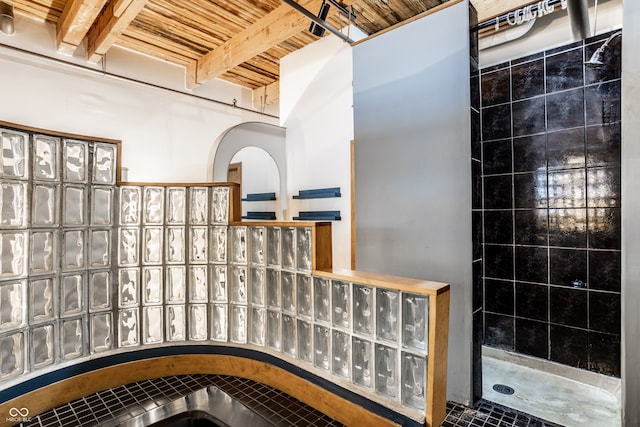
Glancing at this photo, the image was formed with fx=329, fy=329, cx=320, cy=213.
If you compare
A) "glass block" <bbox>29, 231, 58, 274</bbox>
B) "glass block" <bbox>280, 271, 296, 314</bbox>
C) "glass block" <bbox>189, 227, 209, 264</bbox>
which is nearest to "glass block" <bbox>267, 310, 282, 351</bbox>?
"glass block" <bbox>280, 271, 296, 314</bbox>

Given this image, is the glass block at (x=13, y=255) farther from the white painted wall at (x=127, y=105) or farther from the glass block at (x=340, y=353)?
the glass block at (x=340, y=353)

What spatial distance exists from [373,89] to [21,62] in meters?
2.90

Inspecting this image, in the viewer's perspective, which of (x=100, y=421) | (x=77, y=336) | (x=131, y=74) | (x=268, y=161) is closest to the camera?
(x=100, y=421)

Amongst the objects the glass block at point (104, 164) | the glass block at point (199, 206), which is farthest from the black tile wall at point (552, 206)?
the glass block at point (104, 164)

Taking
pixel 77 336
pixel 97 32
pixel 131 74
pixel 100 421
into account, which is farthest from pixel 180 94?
pixel 100 421

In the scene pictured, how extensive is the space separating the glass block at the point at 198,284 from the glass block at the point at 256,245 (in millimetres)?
451

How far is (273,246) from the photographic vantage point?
243 cm

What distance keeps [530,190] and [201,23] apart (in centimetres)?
319

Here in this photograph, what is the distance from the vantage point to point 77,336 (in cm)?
235

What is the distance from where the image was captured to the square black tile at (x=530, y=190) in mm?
2625

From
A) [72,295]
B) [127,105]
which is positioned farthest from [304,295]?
[127,105]

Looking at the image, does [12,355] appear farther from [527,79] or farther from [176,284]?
[527,79]

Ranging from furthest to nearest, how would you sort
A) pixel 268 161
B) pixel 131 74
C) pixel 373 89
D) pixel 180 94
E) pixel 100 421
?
pixel 268 161
pixel 180 94
pixel 131 74
pixel 373 89
pixel 100 421

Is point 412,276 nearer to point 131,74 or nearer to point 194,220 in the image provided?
point 194,220
